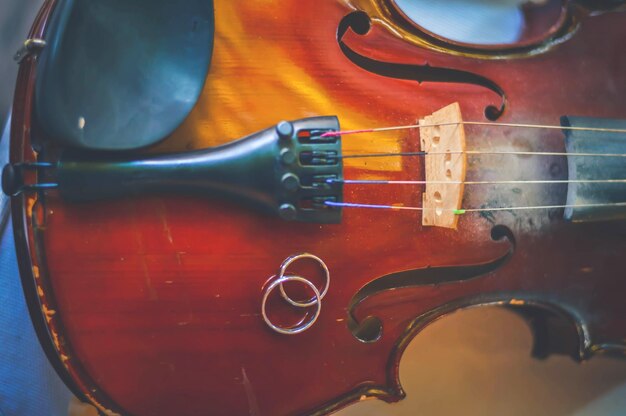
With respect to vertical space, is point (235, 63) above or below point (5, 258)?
above

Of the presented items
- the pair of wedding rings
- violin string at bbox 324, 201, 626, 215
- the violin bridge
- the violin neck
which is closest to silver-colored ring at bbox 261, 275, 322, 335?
the pair of wedding rings

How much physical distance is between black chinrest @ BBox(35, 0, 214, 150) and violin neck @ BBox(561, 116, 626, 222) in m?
0.67

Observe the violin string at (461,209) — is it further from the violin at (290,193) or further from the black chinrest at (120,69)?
the black chinrest at (120,69)

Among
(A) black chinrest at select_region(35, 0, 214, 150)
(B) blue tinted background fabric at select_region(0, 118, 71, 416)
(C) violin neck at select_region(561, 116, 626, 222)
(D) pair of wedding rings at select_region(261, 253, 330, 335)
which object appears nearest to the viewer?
(A) black chinrest at select_region(35, 0, 214, 150)

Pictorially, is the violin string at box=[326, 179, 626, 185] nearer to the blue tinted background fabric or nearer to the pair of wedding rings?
the pair of wedding rings

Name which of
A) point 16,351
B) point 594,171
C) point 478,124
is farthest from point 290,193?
point 16,351

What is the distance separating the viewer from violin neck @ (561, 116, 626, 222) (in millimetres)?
921

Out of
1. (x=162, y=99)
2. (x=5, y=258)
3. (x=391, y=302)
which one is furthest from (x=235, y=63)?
(x=5, y=258)

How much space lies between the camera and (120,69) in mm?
707

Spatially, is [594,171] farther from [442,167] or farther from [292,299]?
Answer: [292,299]

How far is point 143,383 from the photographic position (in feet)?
2.49

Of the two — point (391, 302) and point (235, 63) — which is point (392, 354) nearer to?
point (391, 302)

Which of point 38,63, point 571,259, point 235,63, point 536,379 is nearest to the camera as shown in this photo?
point 38,63

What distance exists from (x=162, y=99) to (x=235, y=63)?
0.14 meters
